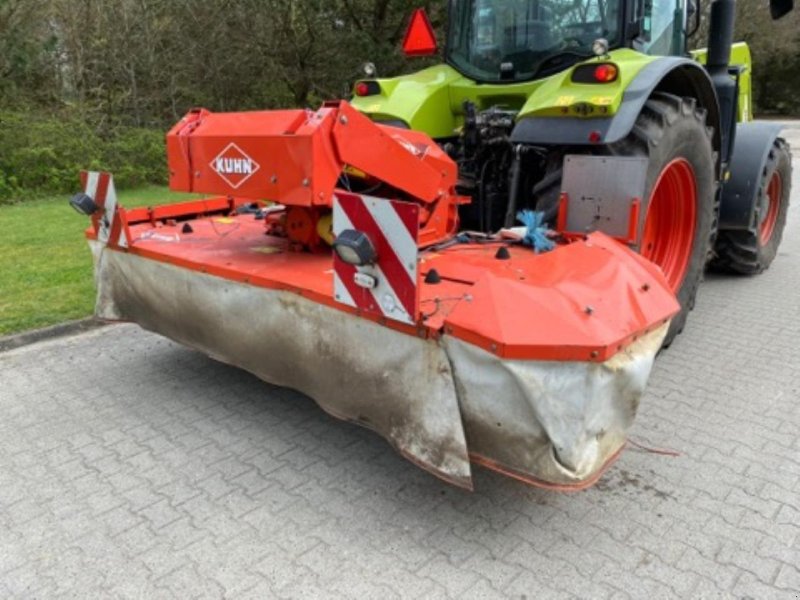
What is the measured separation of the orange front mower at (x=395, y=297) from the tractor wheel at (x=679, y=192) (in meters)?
0.66

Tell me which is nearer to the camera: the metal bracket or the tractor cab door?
the metal bracket

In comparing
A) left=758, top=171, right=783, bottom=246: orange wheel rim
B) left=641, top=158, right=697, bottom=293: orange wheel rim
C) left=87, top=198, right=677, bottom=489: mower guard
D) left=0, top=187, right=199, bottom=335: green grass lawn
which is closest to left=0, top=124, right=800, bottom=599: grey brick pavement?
left=87, top=198, right=677, bottom=489: mower guard

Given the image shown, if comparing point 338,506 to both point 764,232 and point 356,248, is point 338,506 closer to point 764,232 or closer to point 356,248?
point 356,248

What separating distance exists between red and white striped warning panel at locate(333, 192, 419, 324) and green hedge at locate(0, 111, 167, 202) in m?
9.12

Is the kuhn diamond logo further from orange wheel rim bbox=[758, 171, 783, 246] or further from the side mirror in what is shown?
orange wheel rim bbox=[758, 171, 783, 246]

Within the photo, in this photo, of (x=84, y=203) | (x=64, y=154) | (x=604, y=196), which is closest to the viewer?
(x=604, y=196)

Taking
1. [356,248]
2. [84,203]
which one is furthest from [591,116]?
[84,203]

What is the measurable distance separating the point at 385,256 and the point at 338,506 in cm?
99

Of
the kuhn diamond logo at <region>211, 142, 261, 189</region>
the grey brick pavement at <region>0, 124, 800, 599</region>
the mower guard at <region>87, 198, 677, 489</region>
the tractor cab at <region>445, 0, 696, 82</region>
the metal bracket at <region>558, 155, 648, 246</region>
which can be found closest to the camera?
the mower guard at <region>87, 198, 677, 489</region>

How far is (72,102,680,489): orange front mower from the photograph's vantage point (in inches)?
83.0

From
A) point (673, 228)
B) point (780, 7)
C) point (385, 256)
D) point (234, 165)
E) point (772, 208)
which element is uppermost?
point (780, 7)

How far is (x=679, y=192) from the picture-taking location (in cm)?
397

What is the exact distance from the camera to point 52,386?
3.64 metres

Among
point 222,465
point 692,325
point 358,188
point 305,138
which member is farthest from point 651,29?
point 222,465
